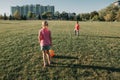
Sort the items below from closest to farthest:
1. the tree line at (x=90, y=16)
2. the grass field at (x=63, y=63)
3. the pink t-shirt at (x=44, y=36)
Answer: the grass field at (x=63, y=63) → the pink t-shirt at (x=44, y=36) → the tree line at (x=90, y=16)

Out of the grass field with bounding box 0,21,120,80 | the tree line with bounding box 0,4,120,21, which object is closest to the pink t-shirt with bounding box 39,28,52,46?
the grass field with bounding box 0,21,120,80

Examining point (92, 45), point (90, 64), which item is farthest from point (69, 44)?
point (90, 64)

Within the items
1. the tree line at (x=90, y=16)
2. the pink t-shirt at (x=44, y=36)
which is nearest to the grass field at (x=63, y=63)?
the pink t-shirt at (x=44, y=36)

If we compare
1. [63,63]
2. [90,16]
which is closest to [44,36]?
[63,63]

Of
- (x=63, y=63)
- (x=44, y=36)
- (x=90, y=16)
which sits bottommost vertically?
(x=63, y=63)

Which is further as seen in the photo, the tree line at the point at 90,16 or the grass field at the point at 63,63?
the tree line at the point at 90,16

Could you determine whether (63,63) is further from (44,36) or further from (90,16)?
(90,16)

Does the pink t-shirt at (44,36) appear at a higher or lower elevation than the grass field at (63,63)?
higher

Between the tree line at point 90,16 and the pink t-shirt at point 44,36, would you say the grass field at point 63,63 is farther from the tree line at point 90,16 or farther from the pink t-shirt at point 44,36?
the tree line at point 90,16

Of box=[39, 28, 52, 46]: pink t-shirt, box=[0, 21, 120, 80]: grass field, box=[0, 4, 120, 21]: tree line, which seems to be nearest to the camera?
box=[0, 21, 120, 80]: grass field

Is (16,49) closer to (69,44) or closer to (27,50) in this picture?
(27,50)

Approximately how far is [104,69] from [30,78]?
386 centimetres

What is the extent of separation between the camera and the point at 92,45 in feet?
56.7

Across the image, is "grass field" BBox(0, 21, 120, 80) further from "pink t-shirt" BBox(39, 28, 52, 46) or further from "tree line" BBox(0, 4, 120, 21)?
"tree line" BBox(0, 4, 120, 21)
